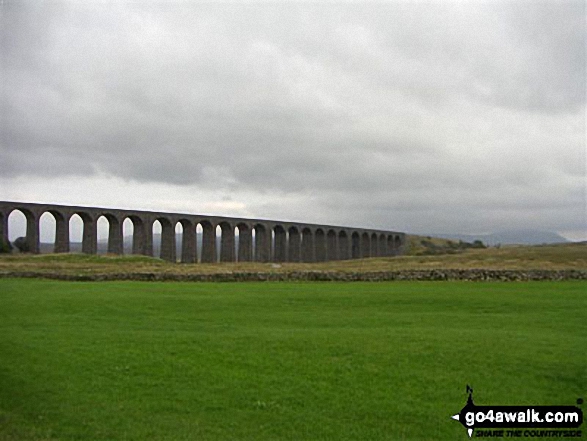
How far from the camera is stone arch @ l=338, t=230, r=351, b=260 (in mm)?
99531

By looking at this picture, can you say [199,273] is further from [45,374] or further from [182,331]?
[45,374]

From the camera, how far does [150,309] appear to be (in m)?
17.7

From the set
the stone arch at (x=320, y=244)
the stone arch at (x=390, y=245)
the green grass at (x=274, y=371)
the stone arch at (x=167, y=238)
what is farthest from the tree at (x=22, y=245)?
the stone arch at (x=390, y=245)

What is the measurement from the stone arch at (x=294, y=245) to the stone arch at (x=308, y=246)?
6.71 feet

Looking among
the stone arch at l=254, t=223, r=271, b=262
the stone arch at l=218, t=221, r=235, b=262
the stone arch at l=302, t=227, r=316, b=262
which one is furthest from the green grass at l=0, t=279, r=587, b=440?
the stone arch at l=302, t=227, r=316, b=262

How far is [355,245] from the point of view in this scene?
105 metres

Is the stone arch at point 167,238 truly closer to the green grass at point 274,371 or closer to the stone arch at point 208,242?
the stone arch at point 208,242

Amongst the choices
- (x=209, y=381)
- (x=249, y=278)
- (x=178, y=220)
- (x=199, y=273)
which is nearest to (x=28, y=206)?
(x=178, y=220)

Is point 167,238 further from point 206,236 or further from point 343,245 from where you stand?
point 343,245

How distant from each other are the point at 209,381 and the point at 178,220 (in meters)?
55.7

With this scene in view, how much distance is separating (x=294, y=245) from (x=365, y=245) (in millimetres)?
27267

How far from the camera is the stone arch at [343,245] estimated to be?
327 feet

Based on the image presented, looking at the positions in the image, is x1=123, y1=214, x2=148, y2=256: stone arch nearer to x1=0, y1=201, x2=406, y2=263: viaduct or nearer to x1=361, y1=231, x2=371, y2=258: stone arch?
x1=0, y1=201, x2=406, y2=263: viaduct

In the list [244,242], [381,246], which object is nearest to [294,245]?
[244,242]
